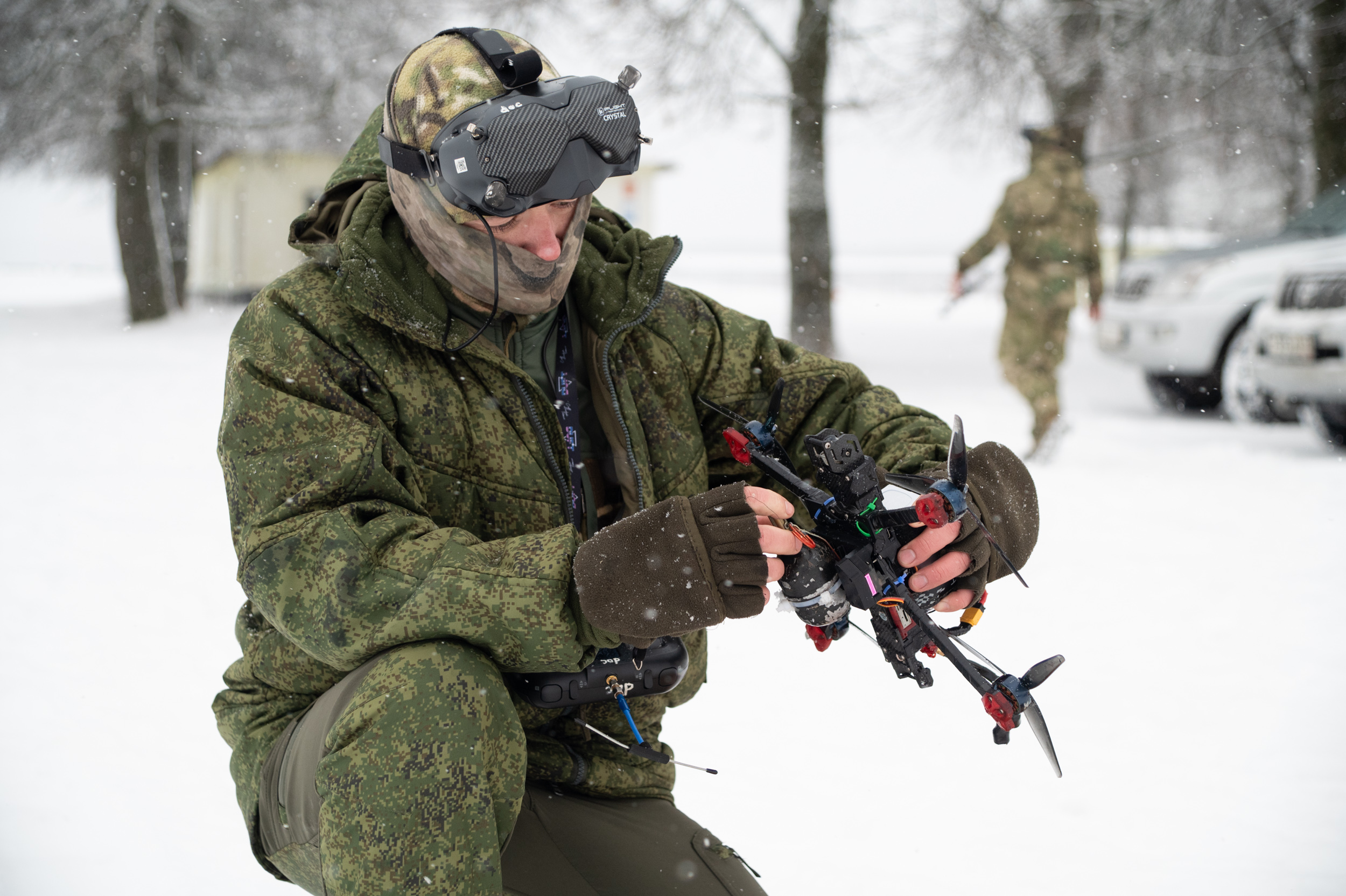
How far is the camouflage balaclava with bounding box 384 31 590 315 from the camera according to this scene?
5.73ft

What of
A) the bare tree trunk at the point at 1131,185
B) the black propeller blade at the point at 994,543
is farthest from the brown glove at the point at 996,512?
the bare tree trunk at the point at 1131,185

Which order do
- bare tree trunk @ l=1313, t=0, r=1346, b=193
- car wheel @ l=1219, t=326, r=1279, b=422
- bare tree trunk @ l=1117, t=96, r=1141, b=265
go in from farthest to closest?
1. bare tree trunk @ l=1117, t=96, r=1141, b=265
2. car wheel @ l=1219, t=326, r=1279, b=422
3. bare tree trunk @ l=1313, t=0, r=1346, b=193

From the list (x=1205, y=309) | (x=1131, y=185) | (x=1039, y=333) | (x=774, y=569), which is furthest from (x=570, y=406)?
(x=1131, y=185)

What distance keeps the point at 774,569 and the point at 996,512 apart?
20.4 inches

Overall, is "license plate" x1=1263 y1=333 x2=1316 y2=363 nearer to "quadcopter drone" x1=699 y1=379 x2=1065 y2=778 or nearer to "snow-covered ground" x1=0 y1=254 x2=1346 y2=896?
"snow-covered ground" x1=0 y1=254 x2=1346 y2=896

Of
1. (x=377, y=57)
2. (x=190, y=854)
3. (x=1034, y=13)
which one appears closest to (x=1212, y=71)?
(x=1034, y=13)

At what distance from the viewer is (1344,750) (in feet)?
10.8

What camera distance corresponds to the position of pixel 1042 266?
6.80 meters

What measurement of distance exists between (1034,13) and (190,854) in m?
8.08

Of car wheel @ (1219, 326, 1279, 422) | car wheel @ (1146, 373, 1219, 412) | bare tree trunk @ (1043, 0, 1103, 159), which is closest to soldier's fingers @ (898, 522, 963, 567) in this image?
car wheel @ (1219, 326, 1279, 422)

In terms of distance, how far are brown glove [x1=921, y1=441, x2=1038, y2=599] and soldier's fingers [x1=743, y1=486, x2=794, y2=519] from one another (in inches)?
13.0

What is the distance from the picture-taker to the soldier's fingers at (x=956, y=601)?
1734mm

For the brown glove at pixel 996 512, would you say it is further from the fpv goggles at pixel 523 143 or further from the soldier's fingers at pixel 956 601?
the fpv goggles at pixel 523 143

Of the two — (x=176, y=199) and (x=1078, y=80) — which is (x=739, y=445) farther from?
(x=176, y=199)
